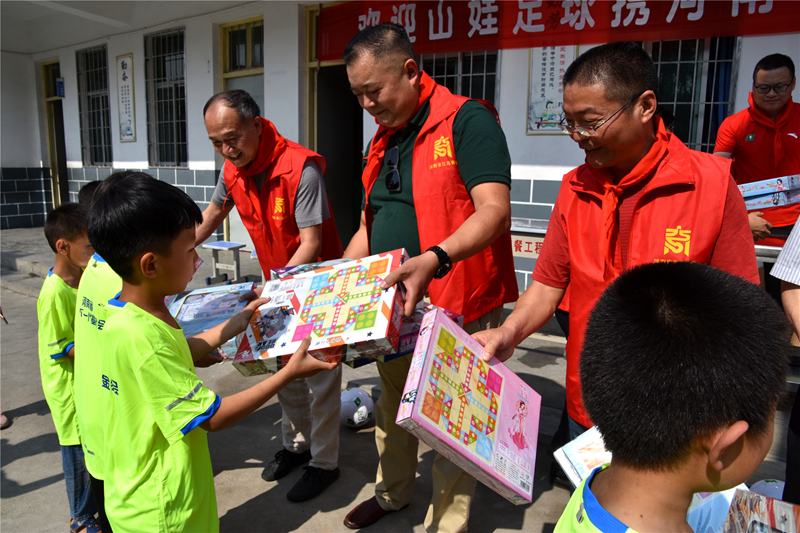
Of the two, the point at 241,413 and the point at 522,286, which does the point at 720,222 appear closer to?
the point at 241,413

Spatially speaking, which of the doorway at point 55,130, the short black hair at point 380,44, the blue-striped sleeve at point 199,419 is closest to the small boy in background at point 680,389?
the blue-striped sleeve at point 199,419

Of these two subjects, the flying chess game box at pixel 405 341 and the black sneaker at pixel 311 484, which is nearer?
the flying chess game box at pixel 405 341

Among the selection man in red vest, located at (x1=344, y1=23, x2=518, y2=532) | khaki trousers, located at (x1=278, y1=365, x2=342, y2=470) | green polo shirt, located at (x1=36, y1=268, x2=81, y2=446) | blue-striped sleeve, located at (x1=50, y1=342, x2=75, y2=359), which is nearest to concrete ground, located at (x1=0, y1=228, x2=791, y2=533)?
khaki trousers, located at (x1=278, y1=365, x2=342, y2=470)

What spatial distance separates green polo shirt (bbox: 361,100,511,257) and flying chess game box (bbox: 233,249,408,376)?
37 cm

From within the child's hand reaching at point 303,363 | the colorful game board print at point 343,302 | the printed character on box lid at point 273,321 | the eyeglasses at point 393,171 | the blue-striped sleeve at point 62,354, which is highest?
the eyeglasses at point 393,171

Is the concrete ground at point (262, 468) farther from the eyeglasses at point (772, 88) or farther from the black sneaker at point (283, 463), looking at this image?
the eyeglasses at point (772, 88)

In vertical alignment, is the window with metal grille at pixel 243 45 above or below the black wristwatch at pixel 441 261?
above

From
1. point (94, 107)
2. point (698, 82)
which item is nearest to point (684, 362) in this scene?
point (698, 82)

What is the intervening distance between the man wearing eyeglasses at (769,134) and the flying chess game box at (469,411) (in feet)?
8.86

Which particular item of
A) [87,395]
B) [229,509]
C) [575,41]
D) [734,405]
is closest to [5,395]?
[229,509]

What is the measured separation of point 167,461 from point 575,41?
4.62 meters

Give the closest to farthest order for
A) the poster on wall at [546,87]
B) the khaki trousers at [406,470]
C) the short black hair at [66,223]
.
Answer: the khaki trousers at [406,470]
the short black hair at [66,223]
the poster on wall at [546,87]

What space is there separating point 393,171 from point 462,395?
1047mm

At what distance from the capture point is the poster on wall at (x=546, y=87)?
15.5 feet
